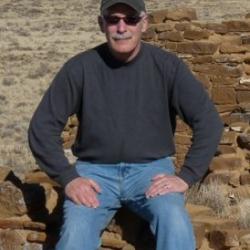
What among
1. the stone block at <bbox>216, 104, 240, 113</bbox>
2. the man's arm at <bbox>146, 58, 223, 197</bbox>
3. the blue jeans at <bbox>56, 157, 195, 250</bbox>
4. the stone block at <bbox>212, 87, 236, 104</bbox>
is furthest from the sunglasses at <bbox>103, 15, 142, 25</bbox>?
the stone block at <bbox>212, 87, 236, 104</bbox>

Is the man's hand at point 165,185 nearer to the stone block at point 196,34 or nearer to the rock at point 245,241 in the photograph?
the rock at point 245,241

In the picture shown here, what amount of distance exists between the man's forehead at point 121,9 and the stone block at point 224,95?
5366 millimetres

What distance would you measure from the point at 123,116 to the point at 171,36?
5.97m

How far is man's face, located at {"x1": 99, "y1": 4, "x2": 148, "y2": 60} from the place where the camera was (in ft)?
16.0

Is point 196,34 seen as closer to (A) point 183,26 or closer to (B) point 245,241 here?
(A) point 183,26

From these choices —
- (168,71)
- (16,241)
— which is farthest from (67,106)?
(16,241)

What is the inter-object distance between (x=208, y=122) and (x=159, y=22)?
6309 mm

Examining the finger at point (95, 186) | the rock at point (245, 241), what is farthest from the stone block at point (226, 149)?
the finger at point (95, 186)

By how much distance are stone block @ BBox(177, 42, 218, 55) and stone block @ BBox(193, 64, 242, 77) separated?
0.18 meters

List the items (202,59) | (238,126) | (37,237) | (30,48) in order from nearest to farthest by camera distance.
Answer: (37,237), (238,126), (202,59), (30,48)

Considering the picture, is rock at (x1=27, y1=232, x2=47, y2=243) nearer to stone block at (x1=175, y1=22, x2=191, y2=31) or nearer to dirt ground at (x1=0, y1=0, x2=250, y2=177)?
dirt ground at (x1=0, y1=0, x2=250, y2=177)

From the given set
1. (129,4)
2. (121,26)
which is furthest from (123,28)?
(129,4)

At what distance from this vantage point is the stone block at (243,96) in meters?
10.0

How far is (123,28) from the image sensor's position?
4.88 m
